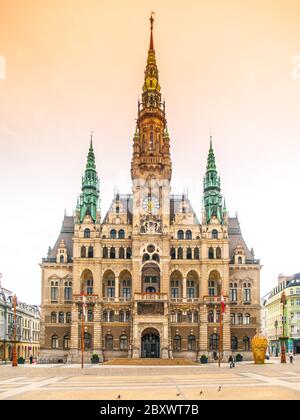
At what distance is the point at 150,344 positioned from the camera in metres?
79.8

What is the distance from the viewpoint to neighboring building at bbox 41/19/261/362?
264 feet

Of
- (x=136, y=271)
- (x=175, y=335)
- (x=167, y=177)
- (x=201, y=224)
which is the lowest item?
(x=175, y=335)

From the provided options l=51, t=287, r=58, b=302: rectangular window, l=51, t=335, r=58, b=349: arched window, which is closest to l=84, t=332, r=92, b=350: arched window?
l=51, t=335, r=58, b=349: arched window

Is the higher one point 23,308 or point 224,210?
point 224,210

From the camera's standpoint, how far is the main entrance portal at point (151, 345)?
7950 centimetres

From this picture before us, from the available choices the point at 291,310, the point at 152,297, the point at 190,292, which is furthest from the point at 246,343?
the point at 291,310

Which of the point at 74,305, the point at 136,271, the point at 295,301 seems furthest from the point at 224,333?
the point at 295,301

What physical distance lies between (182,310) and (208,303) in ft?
13.4

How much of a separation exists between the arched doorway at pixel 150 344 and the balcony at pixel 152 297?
14.7 feet

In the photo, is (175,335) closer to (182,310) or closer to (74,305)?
(182,310)

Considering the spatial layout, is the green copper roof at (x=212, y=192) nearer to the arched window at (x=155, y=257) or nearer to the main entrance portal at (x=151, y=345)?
the arched window at (x=155, y=257)
